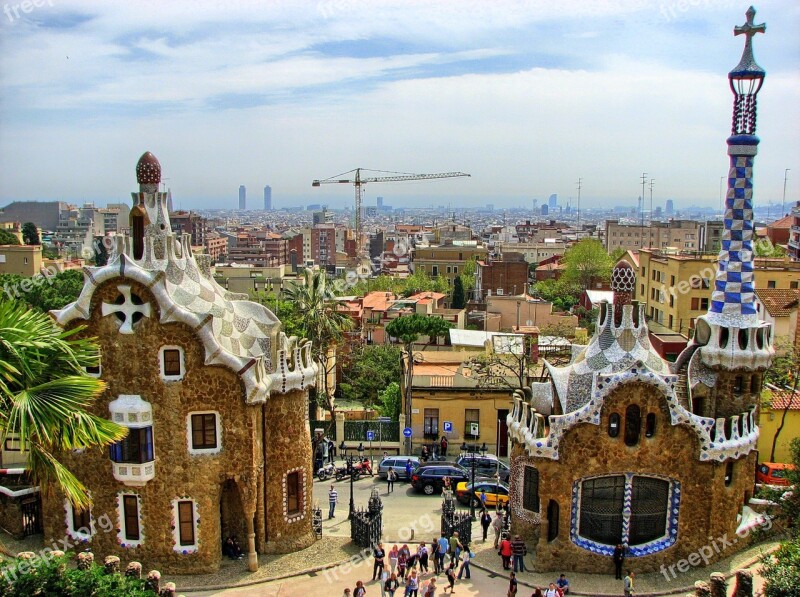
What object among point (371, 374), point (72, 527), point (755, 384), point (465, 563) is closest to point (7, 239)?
point (371, 374)

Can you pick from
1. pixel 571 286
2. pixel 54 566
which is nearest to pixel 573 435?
pixel 54 566

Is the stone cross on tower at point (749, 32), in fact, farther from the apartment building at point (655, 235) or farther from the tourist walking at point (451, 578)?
the apartment building at point (655, 235)

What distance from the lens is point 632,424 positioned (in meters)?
25.3

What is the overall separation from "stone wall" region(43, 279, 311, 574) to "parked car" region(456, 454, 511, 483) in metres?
11.1

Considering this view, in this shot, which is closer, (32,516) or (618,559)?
(618,559)

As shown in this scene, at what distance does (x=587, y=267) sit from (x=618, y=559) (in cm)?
7644

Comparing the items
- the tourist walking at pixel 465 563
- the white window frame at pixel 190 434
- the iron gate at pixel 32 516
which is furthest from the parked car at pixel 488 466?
the iron gate at pixel 32 516

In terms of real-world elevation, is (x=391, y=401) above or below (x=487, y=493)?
above

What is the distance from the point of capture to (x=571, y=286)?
99.1 m

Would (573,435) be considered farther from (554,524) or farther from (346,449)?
(346,449)

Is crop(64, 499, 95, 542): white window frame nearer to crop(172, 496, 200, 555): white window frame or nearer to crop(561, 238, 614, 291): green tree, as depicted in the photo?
crop(172, 496, 200, 555): white window frame

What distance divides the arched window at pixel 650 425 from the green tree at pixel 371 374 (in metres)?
24.7

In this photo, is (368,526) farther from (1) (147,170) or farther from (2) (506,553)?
(1) (147,170)

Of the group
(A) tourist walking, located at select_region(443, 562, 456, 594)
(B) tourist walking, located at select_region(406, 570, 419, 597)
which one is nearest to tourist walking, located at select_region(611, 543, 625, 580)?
(A) tourist walking, located at select_region(443, 562, 456, 594)
